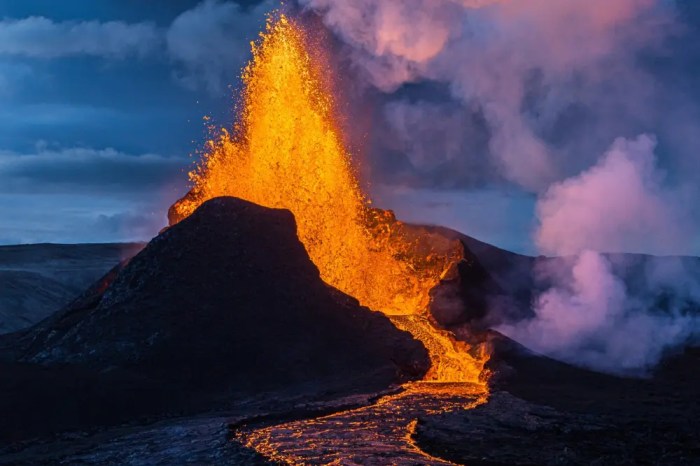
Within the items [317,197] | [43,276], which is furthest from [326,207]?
[43,276]

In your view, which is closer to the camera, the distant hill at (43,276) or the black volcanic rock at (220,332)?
the black volcanic rock at (220,332)

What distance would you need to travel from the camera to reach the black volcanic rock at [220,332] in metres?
21.3

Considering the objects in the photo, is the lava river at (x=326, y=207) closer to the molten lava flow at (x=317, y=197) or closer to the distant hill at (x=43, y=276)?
the molten lava flow at (x=317, y=197)

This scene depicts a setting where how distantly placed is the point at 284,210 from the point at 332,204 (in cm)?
479

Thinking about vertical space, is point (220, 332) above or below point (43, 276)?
below

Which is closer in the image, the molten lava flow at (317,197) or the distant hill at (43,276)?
the molten lava flow at (317,197)

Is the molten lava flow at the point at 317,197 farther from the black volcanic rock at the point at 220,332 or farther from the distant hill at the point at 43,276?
the distant hill at the point at 43,276

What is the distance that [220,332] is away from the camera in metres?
23.8

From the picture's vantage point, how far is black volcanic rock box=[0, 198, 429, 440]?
838 inches

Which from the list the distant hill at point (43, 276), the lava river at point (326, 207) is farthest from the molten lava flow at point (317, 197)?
the distant hill at point (43, 276)

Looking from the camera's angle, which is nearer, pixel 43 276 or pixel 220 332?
pixel 220 332

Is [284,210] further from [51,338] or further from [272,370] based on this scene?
[51,338]

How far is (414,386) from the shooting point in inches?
853

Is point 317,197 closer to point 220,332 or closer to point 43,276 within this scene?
point 220,332
